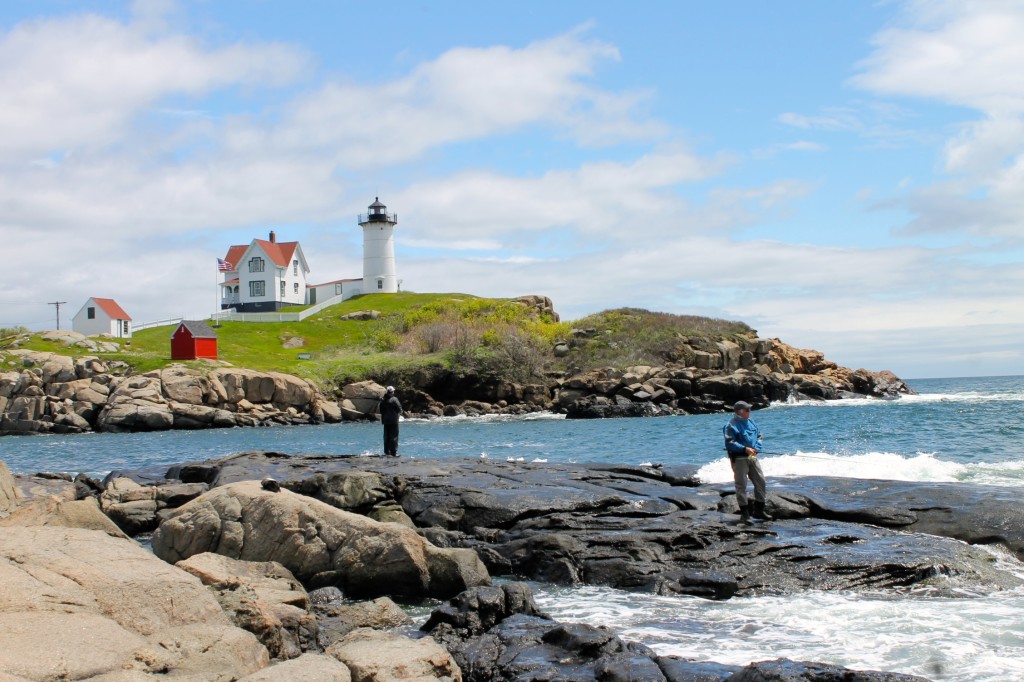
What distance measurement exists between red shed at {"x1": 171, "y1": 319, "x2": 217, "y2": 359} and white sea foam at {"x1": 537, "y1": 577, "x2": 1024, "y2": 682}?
63.2 metres

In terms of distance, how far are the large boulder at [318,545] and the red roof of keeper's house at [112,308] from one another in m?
87.1

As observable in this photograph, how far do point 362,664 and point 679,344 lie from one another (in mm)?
73244

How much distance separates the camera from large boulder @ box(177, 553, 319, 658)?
9.20 m

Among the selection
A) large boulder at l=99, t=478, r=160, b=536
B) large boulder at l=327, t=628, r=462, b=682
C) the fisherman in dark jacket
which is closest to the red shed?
the fisherman in dark jacket

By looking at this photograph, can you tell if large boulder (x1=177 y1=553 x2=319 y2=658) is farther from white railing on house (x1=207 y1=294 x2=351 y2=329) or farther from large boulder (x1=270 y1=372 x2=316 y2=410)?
white railing on house (x1=207 y1=294 x2=351 y2=329)

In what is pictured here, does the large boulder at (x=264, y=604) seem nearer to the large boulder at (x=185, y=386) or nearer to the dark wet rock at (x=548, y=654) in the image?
the dark wet rock at (x=548, y=654)

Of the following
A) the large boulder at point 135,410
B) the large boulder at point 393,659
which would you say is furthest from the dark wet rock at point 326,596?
the large boulder at point 135,410

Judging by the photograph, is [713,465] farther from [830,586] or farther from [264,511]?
[264,511]

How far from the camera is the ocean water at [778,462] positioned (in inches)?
395

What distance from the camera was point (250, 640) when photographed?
8.41 m

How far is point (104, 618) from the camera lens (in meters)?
7.83

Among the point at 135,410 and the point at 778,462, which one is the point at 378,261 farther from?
the point at 778,462

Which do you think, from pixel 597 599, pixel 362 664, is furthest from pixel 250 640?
pixel 597 599

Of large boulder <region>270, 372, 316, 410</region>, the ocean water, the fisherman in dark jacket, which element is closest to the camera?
the ocean water
